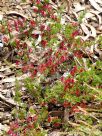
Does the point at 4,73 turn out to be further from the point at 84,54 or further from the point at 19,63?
the point at 84,54

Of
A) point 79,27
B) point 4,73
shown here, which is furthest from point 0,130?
point 79,27

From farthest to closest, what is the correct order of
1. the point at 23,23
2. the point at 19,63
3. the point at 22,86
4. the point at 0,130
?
the point at 23,23
the point at 19,63
the point at 22,86
the point at 0,130

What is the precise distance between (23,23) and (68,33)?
67 centimetres

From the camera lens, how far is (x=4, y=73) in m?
4.98

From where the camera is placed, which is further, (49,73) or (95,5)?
(95,5)

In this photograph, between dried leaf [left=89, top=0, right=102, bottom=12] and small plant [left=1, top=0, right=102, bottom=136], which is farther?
dried leaf [left=89, top=0, right=102, bottom=12]

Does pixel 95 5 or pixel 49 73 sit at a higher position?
pixel 95 5

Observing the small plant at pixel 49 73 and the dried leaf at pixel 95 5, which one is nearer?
the small plant at pixel 49 73

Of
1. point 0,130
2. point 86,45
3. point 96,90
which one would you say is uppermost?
point 86,45

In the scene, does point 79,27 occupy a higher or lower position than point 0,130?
higher

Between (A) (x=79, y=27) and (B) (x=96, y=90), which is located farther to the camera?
(A) (x=79, y=27)

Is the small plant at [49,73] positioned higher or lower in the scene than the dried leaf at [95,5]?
lower

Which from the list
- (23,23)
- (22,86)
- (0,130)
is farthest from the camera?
(23,23)

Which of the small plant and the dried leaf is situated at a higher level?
the dried leaf
